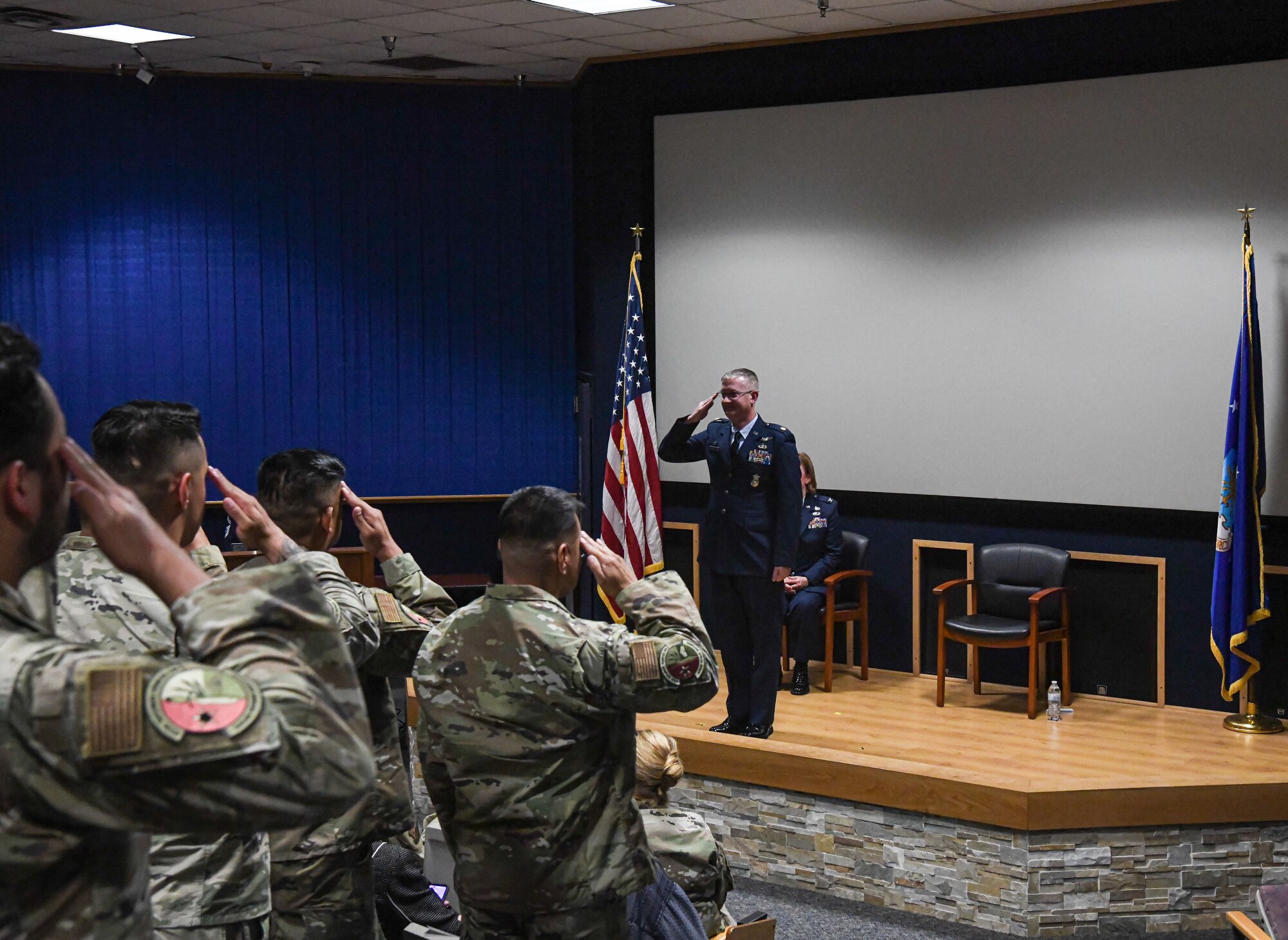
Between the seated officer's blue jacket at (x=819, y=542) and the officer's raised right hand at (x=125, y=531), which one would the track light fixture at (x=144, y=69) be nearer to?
the seated officer's blue jacket at (x=819, y=542)

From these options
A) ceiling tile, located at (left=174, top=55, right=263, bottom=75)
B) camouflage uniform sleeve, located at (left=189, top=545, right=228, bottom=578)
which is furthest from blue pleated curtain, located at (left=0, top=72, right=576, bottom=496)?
camouflage uniform sleeve, located at (left=189, top=545, right=228, bottom=578)

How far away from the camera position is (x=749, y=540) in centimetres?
570

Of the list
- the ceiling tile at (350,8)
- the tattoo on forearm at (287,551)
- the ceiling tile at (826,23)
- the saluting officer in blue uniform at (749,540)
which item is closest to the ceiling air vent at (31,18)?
the ceiling tile at (350,8)

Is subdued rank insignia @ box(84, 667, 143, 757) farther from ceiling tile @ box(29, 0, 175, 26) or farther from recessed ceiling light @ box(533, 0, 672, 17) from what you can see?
ceiling tile @ box(29, 0, 175, 26)

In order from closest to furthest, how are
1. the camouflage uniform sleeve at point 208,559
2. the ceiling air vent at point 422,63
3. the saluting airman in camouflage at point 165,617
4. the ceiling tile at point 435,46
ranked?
the saluting airman in camouflage at point 165,617
the camouflage uniform sleeve at point 208,559
the ceiling tile at point 435,46
the ceiling air vent at point 422,63

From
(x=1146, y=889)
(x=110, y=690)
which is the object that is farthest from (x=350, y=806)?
(x=1146, y=889)

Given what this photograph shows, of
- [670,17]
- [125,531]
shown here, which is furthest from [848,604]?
[125,531]

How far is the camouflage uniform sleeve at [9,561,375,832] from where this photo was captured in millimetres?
998

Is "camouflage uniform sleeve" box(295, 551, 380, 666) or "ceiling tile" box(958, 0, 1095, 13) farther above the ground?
"ceiling tile" box(958, 0, 1095, 13)

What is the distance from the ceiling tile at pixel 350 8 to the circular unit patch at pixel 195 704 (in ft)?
18.9

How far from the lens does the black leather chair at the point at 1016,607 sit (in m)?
5.92

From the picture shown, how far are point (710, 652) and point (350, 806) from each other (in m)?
1.32

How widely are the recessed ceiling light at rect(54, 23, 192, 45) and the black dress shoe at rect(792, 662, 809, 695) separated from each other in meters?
4.53

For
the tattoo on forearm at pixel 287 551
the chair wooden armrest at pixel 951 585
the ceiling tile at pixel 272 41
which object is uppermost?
the ceiling tile at pixel 272 41
